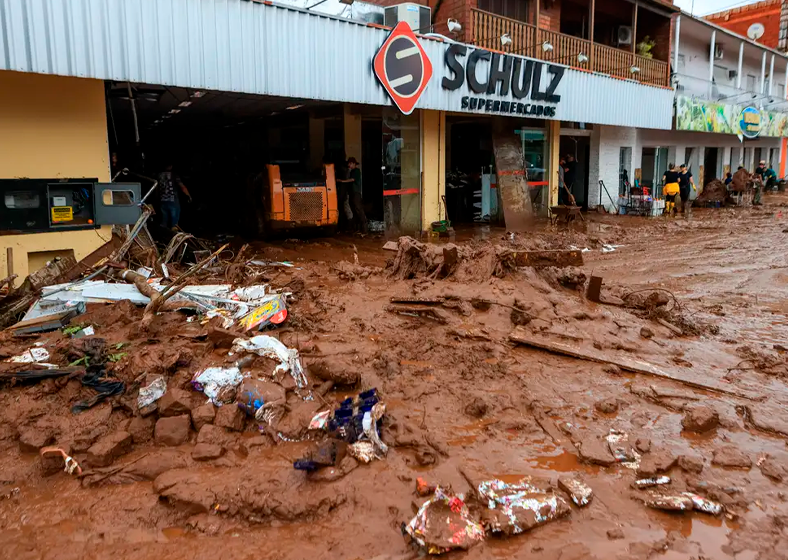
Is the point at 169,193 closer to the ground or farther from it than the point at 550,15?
closer to the ground

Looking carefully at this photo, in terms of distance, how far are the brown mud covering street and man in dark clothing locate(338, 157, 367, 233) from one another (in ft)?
23.7

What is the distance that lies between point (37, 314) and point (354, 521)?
4.41 m

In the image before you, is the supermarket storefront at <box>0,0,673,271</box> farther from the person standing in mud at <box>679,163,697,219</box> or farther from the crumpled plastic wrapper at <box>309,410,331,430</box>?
the crumpled plastic wrapper at <box>309,410,331,430</box>

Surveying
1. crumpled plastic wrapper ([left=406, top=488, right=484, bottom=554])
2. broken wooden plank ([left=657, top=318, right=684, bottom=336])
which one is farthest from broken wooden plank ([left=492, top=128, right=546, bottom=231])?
crumpled plastic wrapper ([left=406, top=488, right=484, bottom=554])

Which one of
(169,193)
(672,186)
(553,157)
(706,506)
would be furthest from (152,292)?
(672,186)

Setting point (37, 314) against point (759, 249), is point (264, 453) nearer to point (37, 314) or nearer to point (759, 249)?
point (37, 314)

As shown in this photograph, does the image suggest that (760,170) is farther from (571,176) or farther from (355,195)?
(355,195)

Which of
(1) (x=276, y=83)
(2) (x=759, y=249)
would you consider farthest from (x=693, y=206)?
(1) (x=276, y=83)

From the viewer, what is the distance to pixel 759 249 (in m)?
12.2

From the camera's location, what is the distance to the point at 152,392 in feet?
13.9

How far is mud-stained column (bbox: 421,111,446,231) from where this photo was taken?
548 inches

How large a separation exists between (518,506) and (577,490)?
41 cm

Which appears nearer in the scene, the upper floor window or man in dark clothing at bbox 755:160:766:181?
the upper floor window

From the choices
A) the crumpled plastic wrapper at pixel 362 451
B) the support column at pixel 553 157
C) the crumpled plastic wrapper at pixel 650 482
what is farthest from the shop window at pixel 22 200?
the support column at pixel 553 157
